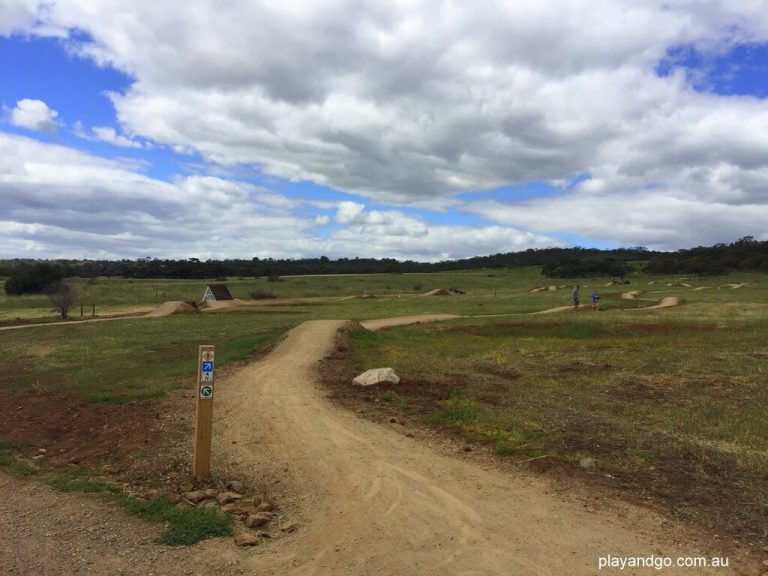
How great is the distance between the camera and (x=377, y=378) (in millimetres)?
13203

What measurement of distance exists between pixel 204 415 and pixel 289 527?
208cm

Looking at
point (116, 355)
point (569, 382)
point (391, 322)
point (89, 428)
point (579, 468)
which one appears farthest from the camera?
point (391, 322)

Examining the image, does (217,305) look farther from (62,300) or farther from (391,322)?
(391,322)

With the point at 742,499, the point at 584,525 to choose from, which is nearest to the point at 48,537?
the point at 584,525

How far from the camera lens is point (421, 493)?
6512 mm

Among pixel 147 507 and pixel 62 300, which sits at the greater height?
pixel 62 300

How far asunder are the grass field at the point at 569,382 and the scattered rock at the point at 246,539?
12.6 feet

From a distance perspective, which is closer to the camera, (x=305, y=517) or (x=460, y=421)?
(x=305, y=517)

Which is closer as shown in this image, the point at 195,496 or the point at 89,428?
the point at 195,496

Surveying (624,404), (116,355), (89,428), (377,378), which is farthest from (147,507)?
(116,355)

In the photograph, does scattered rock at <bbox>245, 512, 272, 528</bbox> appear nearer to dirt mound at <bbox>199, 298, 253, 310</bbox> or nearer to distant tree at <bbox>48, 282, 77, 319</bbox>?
distant tree at <bbox>48, 282, 77, 319</bbox>

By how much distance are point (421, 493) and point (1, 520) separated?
173 inches

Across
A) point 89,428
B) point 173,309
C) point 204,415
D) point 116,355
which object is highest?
point 204,415

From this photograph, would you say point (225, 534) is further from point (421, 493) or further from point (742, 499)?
point (742, 499)
